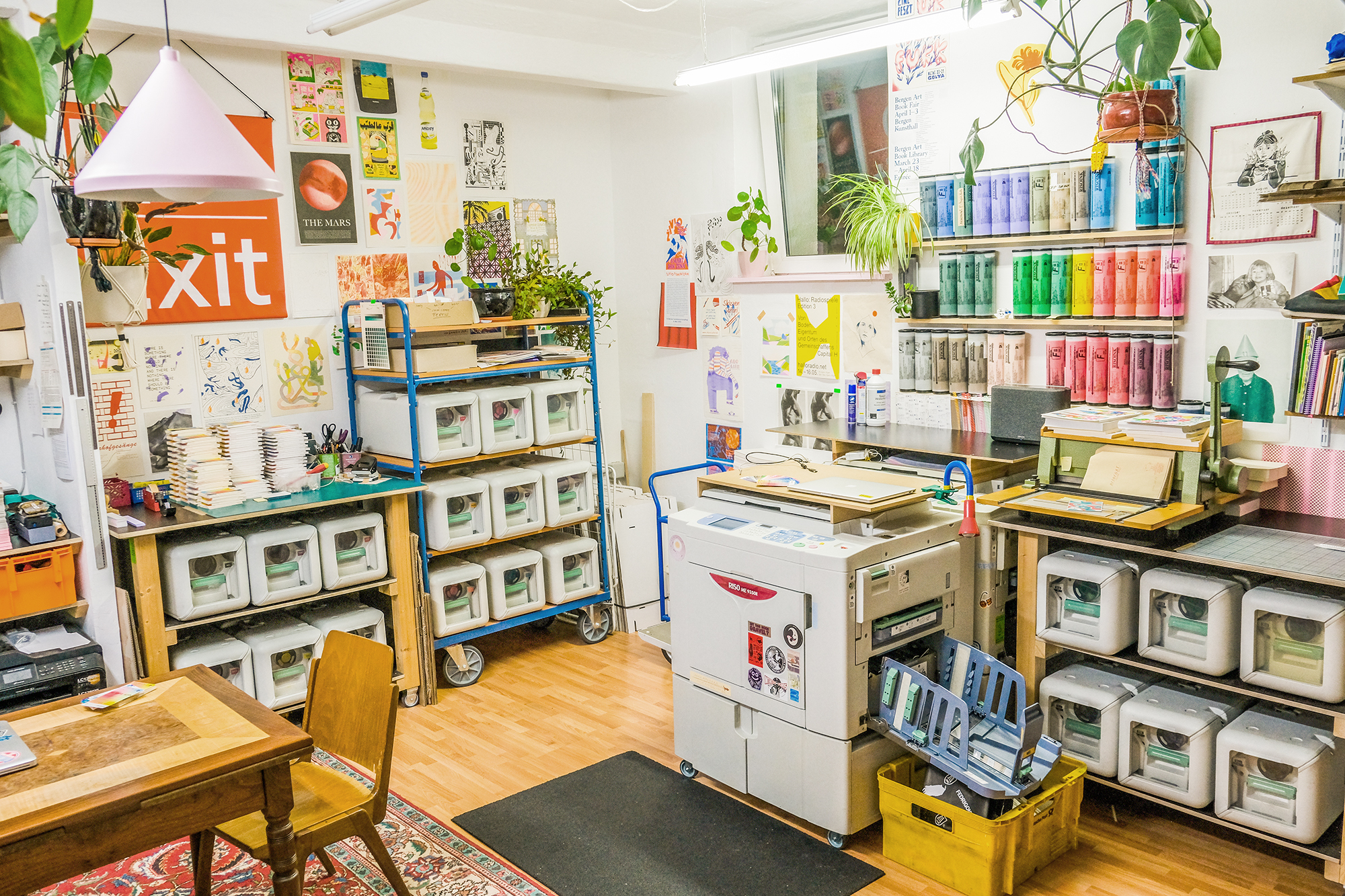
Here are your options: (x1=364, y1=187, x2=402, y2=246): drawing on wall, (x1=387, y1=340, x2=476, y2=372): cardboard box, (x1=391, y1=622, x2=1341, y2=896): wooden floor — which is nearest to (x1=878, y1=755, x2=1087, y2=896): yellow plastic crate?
(x1=391, y1=622, x2=1341, y2=896): wooden floor

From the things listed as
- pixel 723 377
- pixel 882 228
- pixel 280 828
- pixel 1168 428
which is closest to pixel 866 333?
pixel 882 228

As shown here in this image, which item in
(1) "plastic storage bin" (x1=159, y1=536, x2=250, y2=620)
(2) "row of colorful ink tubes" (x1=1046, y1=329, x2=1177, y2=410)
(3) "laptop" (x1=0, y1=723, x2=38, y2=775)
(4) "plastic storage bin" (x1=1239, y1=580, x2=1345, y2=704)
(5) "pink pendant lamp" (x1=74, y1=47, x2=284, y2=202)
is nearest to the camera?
(5) "pink pendant lamp" (x1=74, y1=47, x2=284, y2=202)

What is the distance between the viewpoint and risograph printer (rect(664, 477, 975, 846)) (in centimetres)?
302

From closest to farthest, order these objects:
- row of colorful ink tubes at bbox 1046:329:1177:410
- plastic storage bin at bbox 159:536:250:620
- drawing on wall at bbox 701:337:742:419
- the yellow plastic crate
Answer: the yellow plastic crate < row of colorful ink tubes at bbox 1046:329:1177:410 < plastic storage bin at bbox 159:536:250:620 < drawing on wall at bbox 701:337:742:419

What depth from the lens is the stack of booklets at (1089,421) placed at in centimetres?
335

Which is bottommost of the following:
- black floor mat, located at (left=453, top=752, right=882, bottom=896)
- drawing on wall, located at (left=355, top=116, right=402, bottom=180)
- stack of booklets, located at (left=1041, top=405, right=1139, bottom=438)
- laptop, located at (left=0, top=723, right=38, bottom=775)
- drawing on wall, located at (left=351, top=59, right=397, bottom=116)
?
black floor mat, located at (left=453, top=752, right=882, bottom=896)

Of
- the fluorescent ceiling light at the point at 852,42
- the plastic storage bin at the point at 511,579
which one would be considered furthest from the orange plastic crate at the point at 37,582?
the fluorescent ceiling light at the point at 852,42

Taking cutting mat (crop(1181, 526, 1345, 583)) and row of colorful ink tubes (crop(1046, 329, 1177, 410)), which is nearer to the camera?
cutting mat (crop(1181, 526, 1345, 583))

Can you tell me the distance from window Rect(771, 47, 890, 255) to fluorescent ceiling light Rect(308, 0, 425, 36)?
6.71 feet

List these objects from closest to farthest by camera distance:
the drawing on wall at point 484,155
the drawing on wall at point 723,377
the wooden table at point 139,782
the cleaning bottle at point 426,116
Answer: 1. the wooden table at point 139,782
2. the cleaning bottle at point 426,116
3. the drawing on wall at point 484,155
4. the drawing on wall at point 723,377

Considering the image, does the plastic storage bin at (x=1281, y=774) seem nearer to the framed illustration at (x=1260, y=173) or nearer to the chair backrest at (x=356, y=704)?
the framed illustration at (x=1260, y=173)

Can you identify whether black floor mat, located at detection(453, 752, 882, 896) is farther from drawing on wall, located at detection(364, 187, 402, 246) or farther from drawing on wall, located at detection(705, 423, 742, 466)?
drawing on wall, located at detection(364, 187, 402, 246)

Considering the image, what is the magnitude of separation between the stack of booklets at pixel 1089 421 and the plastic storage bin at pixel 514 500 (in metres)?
2.27

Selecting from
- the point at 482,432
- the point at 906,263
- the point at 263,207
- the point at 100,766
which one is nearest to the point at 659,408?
the point at 482,432
